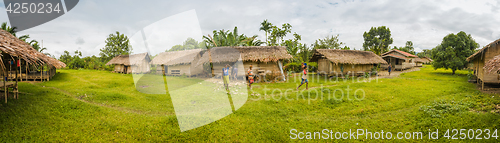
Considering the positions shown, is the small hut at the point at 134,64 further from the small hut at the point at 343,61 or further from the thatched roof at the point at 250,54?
the small hut at the point at 343,61

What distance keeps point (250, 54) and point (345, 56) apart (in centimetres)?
984

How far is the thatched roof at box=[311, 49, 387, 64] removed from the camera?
18.9m

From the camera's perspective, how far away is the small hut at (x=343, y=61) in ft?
63.1

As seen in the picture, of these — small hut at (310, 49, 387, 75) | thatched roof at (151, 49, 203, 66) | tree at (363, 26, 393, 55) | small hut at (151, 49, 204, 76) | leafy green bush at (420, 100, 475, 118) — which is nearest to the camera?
leafy green bush at (420, 100, 475, 118)

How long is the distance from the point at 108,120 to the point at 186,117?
2.41m

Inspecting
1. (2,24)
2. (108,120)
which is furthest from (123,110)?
(2,24)

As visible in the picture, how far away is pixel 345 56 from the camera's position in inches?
801

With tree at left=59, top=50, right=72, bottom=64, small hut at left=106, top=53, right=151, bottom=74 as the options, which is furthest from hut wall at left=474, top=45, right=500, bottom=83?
tree at left=59, top=50, right=72, bottom=64

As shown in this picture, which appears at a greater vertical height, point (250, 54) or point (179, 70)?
point (250, 54)

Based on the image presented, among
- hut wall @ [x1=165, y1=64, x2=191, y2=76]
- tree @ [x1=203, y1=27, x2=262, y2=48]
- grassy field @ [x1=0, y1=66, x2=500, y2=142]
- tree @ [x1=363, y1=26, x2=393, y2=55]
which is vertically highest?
tree @ [x1=363, y1=26, x2=393, y2=55]

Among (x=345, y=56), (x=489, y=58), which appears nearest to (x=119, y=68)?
(x=345, y=56)

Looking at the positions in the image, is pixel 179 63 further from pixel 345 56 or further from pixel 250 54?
pixel 345 56

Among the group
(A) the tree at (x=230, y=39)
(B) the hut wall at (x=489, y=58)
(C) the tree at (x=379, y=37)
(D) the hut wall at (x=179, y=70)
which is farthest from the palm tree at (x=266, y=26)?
(C) the tree at (x=379, y=37)

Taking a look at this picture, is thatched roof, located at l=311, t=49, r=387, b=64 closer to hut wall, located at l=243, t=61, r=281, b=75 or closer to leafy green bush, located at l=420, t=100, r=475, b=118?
hut wall, located at l=243, t=61, r=281, b=75
